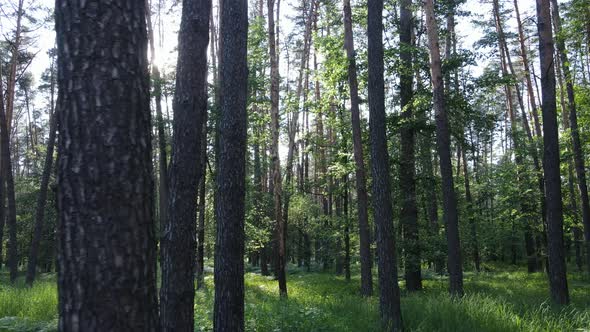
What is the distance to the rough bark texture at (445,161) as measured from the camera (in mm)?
11820

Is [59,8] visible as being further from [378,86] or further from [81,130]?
[378,86]

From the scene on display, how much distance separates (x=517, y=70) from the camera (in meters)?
31.9

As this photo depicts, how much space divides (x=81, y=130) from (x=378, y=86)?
6236 mm

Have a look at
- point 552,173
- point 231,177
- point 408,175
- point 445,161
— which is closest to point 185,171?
point 231,177

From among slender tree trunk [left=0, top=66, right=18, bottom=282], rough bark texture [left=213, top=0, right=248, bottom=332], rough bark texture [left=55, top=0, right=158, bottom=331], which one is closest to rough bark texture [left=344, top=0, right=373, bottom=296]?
rough bark texture [left=213, top=0, right=248, bottom=332]

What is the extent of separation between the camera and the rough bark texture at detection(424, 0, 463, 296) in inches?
465

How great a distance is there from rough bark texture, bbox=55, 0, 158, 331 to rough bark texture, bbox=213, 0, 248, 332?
3.85 meters

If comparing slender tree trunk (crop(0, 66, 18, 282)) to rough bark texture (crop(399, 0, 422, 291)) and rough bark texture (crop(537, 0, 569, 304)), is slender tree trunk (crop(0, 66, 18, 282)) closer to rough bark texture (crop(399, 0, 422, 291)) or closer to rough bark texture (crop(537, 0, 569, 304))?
rough bark texture (crop(399, 0, 422, 291))

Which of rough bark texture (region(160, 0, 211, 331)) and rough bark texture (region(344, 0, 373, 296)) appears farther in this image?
rough bark texture (region(344, 0, 373, 296))

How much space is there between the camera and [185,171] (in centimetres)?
568

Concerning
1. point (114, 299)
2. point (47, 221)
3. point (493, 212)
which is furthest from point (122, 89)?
point (47, 221)

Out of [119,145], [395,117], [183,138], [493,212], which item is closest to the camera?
[119,145]

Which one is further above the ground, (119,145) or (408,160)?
(408,160)

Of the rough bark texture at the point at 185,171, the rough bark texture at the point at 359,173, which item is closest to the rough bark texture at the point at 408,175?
the rough bark texture at the point at 359,173
